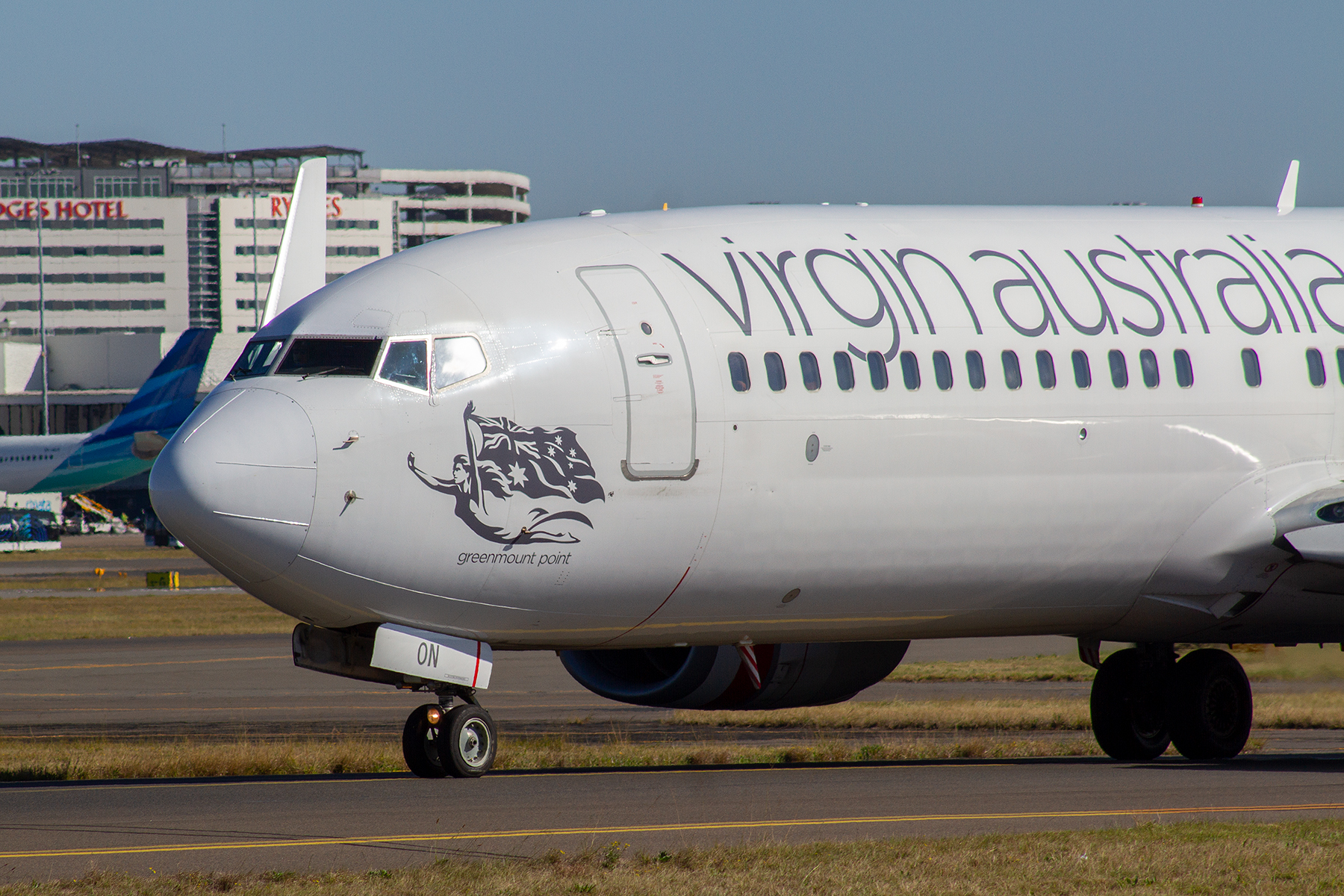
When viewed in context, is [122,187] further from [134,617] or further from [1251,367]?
[1251,367]

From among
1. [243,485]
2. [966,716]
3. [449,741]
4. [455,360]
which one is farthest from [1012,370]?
[966,716]

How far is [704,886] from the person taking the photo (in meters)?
10.8

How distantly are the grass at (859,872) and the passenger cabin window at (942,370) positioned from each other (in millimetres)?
5205

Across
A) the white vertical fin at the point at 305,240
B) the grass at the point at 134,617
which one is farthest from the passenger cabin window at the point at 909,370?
the grass at the point at 134,617

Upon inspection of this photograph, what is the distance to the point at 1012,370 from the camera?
16.9 m

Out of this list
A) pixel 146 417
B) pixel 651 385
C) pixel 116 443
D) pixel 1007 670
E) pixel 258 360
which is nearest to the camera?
pixel 258 360

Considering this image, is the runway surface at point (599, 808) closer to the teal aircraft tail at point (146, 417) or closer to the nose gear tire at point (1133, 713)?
the nose gear tire at point (1133, 713)

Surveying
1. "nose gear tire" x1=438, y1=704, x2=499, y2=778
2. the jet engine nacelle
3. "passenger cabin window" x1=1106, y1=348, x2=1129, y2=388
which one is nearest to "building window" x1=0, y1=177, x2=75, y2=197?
the jet engine nacelle

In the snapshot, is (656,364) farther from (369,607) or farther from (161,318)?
(161,318)

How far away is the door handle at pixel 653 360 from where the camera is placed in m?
15.3

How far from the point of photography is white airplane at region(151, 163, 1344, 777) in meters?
14.5

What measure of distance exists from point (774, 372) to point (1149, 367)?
175 inches

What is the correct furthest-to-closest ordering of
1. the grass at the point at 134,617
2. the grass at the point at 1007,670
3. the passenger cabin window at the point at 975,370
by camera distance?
the grass at the point at 134,617, the grass at the point at 1007,670, the passenger cabin window at the point at 975,370

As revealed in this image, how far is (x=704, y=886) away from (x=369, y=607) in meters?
4.96
